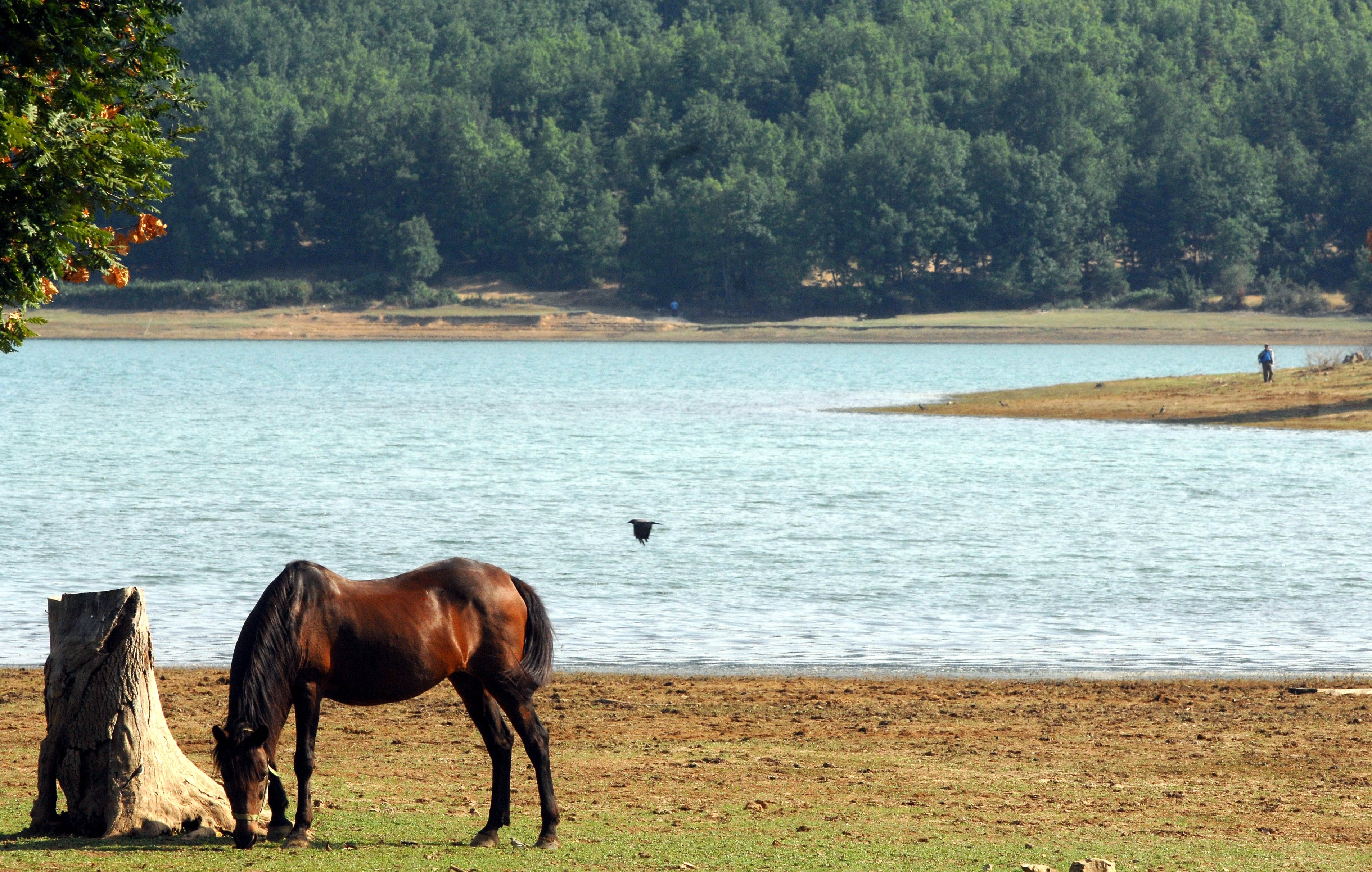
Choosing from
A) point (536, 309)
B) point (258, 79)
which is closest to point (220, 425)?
point (536, 309)

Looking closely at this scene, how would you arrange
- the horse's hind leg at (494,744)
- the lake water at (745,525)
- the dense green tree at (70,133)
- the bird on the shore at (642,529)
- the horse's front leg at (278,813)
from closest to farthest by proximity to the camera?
the dense green tree at (70,133) < the horse's front leg at (278,813) < the horse's hind leg at (494,744) < the lake water at (745,525) < the bird on the shore at (642,529)

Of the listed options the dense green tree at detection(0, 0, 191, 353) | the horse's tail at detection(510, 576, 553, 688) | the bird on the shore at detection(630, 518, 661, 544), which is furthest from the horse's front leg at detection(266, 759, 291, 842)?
the bird on the shore at detection(630, 518, 661, 544)

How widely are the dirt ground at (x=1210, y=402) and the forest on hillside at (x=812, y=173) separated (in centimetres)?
6399

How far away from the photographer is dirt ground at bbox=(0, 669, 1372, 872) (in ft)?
29.3

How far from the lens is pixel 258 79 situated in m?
172

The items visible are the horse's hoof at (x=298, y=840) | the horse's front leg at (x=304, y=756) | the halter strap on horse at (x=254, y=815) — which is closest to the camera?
the halter strap on horse at (x=254, y=815)

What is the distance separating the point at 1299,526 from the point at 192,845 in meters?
24.8

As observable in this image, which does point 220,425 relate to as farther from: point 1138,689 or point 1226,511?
point 1138,689

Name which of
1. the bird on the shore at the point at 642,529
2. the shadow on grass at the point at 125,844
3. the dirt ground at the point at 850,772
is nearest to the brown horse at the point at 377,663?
the shadow on grass at the point at 125,844

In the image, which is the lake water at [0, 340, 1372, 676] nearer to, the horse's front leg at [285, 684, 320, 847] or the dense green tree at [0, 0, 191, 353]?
the horse's front leg at [285, 684, 320, 847]

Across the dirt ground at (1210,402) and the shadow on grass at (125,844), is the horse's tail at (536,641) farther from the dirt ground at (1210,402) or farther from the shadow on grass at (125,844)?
the dirt ground at (1210,402)

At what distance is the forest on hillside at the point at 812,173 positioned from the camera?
440ft

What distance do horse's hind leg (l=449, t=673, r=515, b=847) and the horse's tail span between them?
0.32 metres

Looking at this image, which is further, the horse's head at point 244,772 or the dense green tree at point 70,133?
the horse's head at point 244,772
